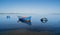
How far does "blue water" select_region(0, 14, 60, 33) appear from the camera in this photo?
64.4 inches

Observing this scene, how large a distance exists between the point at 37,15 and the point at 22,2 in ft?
1.05

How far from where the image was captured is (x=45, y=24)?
5.54 ft

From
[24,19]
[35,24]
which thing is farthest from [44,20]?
[24,19]

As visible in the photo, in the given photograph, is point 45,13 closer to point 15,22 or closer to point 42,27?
point 42,27

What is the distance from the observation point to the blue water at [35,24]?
5.37 ft

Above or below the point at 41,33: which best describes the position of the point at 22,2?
above

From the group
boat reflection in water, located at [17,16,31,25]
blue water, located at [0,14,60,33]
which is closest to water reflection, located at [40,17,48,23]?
blue water, located at [0,14,60,33]

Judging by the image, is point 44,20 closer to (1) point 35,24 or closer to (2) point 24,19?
(1) point 35,24

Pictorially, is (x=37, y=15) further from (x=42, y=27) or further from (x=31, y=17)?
(x=42, y=27)

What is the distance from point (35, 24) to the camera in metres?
1.66

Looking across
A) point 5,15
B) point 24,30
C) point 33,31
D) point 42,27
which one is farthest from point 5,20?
point 42,27

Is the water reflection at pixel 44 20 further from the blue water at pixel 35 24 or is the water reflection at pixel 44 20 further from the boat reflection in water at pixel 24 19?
the boat reflection in water at pixel 24 19

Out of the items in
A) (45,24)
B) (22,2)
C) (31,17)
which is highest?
(22,2)

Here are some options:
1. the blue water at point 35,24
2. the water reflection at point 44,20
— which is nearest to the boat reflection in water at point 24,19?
the blue water at point 35,24
